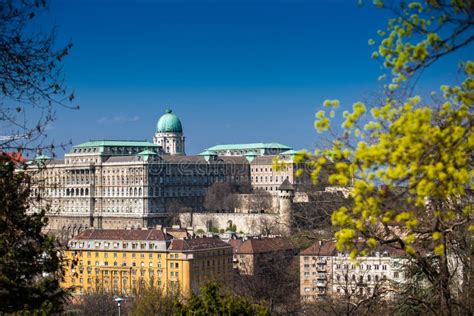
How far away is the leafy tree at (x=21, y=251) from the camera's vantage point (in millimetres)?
11883

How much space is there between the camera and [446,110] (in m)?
6.61

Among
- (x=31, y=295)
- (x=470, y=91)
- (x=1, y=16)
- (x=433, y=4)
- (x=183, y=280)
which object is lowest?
(x=183, y=280)

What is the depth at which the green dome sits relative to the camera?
143750 mm

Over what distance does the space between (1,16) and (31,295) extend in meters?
6.52

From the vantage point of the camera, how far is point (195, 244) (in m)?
63.8

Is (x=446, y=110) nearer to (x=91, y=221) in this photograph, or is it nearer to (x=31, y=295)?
(x=31, y=295)

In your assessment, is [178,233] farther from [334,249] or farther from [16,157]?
[16,157]

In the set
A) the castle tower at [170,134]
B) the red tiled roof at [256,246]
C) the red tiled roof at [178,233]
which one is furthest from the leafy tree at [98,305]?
the castle tower at [170,134]

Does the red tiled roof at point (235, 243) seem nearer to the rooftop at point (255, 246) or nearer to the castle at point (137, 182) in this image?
the rooftop at point (255, 246)

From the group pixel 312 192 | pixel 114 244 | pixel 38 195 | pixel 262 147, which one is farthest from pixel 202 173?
pixel 38 195

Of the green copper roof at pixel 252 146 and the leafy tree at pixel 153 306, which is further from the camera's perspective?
the green copper roof at pixel 252 146

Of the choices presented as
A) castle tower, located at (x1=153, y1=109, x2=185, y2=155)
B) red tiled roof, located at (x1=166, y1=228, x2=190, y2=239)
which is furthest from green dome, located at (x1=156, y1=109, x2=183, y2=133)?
red tiled roof, located at (x1=166, y1=228, x2=190, y2=239)

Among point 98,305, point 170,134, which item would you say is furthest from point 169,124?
point 98,305

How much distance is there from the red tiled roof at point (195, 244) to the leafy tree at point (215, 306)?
43939mm
